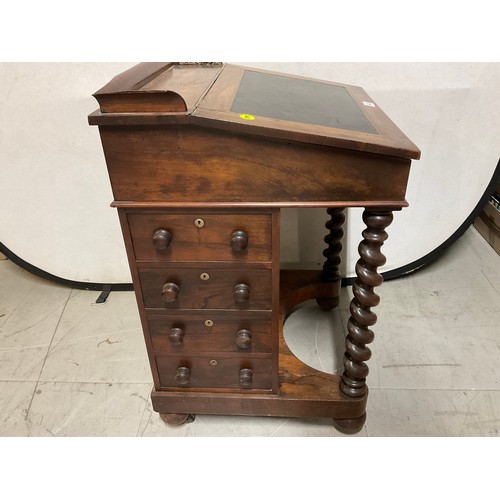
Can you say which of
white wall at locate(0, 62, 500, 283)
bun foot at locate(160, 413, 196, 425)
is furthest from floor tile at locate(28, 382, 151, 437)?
white wall at locate(0, 62, 500, 283)

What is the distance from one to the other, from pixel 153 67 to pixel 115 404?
1.16 m

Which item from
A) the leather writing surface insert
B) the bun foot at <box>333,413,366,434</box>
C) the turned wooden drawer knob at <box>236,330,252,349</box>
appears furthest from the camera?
the bun foot at <box>333,413,366,434</box>

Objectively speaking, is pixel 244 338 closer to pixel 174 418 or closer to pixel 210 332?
pixel 210 332

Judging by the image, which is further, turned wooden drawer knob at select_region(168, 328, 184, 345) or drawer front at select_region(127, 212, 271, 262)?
turned wooden drawer knob at select_region(168, 328, 184, 345)

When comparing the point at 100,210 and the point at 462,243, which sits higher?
the point at 100,210

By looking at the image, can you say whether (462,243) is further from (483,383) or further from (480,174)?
(483,383)

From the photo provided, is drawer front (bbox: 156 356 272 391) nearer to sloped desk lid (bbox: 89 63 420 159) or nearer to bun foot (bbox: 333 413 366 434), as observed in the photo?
bun foot (bbox: 333 413 366 434)

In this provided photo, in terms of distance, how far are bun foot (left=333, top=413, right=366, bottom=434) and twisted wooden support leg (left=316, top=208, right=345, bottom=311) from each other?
2.03 feet

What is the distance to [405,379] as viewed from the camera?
1576 mm

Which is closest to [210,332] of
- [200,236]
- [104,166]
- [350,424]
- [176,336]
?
[176,336]

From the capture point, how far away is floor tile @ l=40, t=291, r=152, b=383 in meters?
1.64

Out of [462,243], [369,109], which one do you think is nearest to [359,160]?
[369,109]

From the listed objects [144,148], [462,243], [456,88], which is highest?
[144,148]

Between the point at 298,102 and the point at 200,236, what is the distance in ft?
1.54
